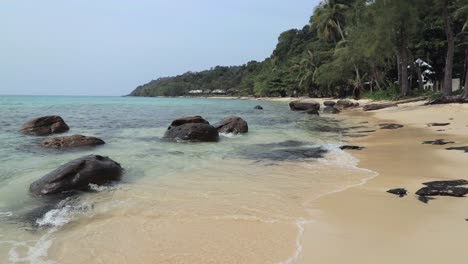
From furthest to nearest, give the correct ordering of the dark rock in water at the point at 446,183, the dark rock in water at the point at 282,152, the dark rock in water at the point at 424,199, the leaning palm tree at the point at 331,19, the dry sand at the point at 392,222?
the leaning palm tree at the point at 331,19, the dark rock in water at the point at 282,152, the dark rock in water at the point at 446,183, the dark rock in water at the point at 424,199, the dry sand at the point at 392,222

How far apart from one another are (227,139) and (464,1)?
2125 centimetres

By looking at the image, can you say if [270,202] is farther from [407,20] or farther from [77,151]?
[407,20]

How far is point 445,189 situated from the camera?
20.9 ft

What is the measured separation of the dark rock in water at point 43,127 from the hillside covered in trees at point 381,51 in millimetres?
23632

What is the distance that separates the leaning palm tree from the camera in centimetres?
5775

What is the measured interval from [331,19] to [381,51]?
23.4 meters

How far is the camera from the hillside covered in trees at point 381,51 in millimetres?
31219

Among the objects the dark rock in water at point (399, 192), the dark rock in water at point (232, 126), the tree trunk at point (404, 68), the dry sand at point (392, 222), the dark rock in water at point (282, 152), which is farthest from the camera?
the tree trunk at point (404, 68)

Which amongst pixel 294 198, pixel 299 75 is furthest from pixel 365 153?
pixel 299 75

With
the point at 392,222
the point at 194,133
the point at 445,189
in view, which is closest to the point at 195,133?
the point at 194,133

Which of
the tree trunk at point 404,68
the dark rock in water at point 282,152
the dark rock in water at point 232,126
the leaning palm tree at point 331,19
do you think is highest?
the leaning palm tree at point 331,19

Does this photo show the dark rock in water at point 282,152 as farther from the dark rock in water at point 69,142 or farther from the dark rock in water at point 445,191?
the dark rock in water at point 69,142

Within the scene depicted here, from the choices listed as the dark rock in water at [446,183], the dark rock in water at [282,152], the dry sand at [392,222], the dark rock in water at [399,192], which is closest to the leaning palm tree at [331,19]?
the dark rock in water at [282,152]

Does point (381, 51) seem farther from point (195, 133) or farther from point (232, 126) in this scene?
point (195, 133)
